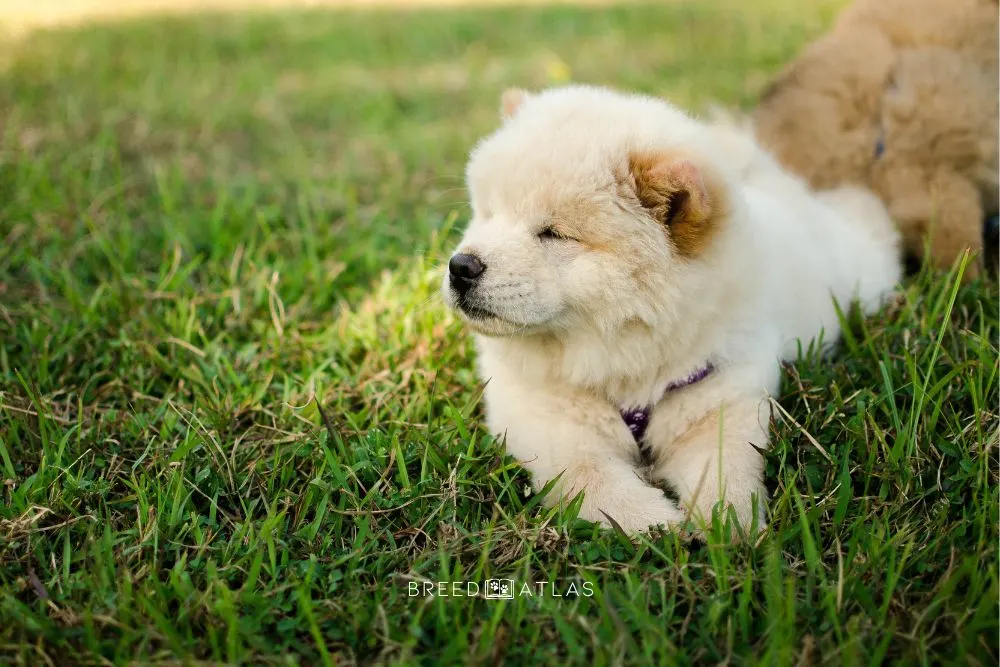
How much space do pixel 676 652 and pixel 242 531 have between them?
45.3 inches

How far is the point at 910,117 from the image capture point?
3561 mm

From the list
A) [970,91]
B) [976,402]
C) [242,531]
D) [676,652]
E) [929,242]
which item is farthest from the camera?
[970,91]

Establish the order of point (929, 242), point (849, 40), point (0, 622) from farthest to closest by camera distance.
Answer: point (849, 40)
point (929, 242)
point (0, 622)

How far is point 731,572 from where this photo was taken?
6.42 ft

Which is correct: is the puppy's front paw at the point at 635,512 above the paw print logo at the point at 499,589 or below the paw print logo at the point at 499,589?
above

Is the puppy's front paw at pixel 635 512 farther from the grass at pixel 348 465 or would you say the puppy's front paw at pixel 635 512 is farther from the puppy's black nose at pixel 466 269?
the puppy's black nose at pixel 466 269

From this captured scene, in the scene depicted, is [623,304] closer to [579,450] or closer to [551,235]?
[551,235]

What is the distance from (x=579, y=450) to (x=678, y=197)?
2.61 feet

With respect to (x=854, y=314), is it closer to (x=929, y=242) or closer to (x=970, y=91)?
(x=929, y=242)

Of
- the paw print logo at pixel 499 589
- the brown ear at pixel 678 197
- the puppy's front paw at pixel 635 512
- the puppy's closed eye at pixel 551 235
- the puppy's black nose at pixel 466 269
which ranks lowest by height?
the paw print logo at pixel 499 589

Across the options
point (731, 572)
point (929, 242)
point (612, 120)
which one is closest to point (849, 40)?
point (929, 242)

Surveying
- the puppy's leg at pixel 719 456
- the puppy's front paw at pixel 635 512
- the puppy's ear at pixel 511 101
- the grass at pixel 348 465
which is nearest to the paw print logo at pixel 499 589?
the grass at pixel 348 465

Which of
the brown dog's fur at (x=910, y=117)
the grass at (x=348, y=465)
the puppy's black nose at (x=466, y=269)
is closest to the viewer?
the grass at (x=348, y=465)

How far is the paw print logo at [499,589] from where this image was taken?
6.31 feet
